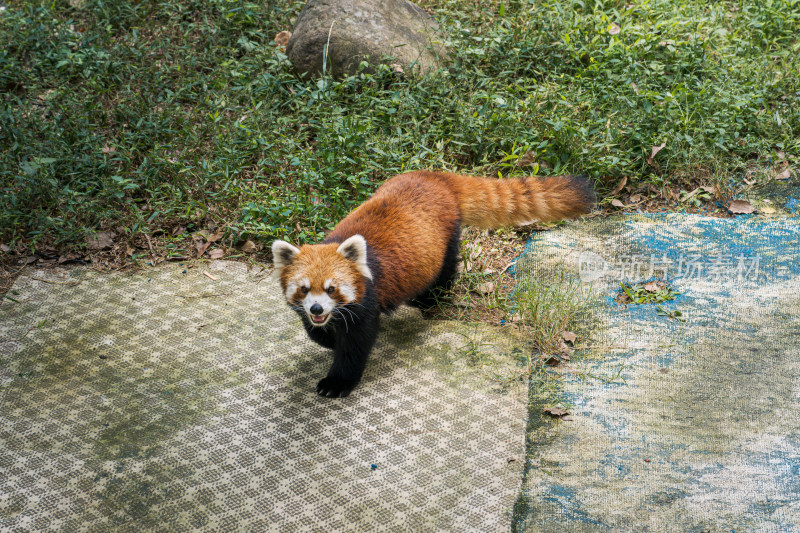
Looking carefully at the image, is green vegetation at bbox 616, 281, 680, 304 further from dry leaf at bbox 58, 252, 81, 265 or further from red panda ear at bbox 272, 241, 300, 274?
dry leaf at bbox 58, 252, 81, 265

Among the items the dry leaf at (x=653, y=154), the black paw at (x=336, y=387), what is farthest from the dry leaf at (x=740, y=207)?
the black paw at (x=336, y=387)

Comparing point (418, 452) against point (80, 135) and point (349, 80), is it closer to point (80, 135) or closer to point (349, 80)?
point (349, 80)

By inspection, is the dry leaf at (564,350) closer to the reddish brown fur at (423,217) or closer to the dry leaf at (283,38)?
the reddish brown fur at (423,217)

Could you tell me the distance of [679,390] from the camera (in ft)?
10.5

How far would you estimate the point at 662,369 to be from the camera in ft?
11.0

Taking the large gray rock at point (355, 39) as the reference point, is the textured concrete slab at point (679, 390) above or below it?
below

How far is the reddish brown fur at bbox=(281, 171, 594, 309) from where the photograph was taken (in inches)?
135

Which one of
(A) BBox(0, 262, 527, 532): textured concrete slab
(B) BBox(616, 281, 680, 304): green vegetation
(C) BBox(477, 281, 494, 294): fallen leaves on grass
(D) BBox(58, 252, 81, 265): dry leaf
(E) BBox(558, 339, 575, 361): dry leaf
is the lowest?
(A) BBox(0, 262, 527, 532): textured concrete slab

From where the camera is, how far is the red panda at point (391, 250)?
3.21 m

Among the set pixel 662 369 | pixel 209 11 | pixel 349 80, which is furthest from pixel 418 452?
pixel 209 11

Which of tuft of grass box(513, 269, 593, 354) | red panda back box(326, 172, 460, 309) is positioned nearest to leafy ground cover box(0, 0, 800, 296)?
red panda back box(326, 172, 460, 309)

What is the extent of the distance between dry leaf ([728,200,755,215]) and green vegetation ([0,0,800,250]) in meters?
0.20

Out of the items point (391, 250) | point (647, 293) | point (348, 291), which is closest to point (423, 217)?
point (391, 250)

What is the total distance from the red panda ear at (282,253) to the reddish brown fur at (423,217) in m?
0.03
